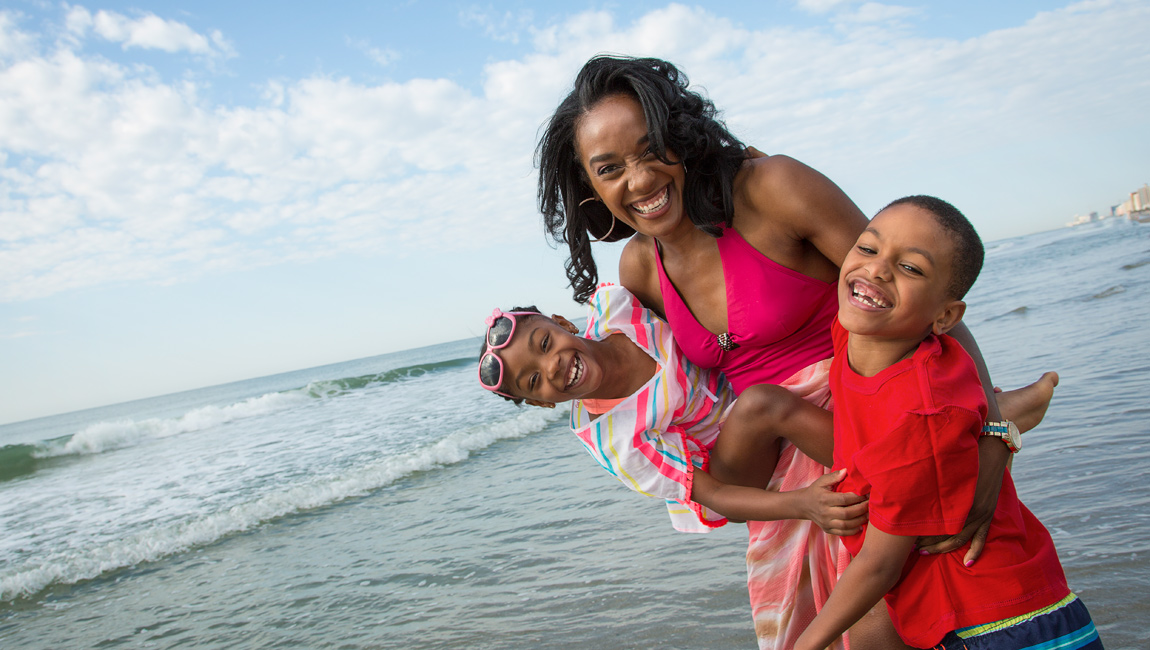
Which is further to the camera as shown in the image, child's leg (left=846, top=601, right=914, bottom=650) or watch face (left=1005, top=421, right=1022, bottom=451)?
child's leg (left=846, top=601, right=914, bottom=650)

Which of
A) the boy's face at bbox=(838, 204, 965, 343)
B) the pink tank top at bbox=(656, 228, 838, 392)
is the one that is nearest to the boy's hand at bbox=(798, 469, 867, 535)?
the boy's face at bbox=(838, 204, 965, 343)

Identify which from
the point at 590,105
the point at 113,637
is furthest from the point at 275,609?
the point at 590,105

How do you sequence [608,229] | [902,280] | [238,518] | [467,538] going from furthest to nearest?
[238,518] < [467,538] < [608,229] < [902,280]

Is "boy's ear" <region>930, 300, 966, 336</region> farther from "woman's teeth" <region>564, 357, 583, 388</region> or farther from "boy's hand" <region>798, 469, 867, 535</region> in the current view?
"woman's teeth" <region>564, 357, 583, 388</region>

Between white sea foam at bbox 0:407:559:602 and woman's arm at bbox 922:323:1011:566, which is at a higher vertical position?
woman's arm at bbox 922:323:1011:566

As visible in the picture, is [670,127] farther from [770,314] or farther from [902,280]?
[902,280]

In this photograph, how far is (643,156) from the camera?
2.34 metres

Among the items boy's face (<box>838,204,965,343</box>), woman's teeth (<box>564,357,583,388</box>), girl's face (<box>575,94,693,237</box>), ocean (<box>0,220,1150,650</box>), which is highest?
girl's face (<box>575,94,693,237</box>)

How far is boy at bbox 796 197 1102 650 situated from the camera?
1.55m

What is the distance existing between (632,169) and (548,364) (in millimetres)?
881

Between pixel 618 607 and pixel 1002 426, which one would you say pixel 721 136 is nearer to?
pixel 1002 426

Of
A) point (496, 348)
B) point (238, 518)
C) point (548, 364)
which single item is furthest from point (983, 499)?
point (238, 518)

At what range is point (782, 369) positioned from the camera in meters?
2.34

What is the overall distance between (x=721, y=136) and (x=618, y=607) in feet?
8.96
